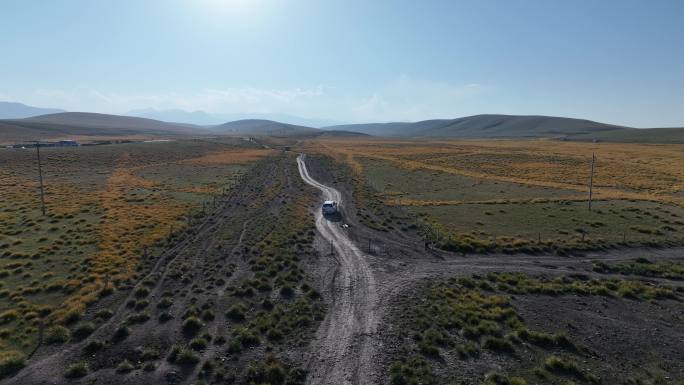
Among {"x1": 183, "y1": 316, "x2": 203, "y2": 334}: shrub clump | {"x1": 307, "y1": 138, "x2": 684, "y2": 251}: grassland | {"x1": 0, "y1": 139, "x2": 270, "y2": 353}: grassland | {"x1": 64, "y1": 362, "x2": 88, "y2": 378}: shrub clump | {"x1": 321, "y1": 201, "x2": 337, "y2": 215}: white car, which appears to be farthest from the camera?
{"x1": 321, "y1": 201, "x2": 337, "y2": 215}: white car

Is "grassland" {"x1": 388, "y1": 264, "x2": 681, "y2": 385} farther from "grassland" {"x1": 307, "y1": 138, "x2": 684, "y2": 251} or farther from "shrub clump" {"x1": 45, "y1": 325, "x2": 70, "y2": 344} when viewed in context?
"shrub clump" {"x1": 45, "y1": 325, "x2": 70, "y2": 344}

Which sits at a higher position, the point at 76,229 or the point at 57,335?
the point at 76,229

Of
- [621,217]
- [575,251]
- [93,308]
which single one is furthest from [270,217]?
[621,217]

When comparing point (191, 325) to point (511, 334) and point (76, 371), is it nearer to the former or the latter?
point (76, 371)

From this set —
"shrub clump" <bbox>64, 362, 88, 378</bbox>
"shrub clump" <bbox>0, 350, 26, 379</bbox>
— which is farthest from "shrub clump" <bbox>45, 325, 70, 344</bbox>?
"shrub clump" <bbox>64, 362, 88, 378</bbox>

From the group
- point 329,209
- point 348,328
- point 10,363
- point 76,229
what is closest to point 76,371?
point 10,363
